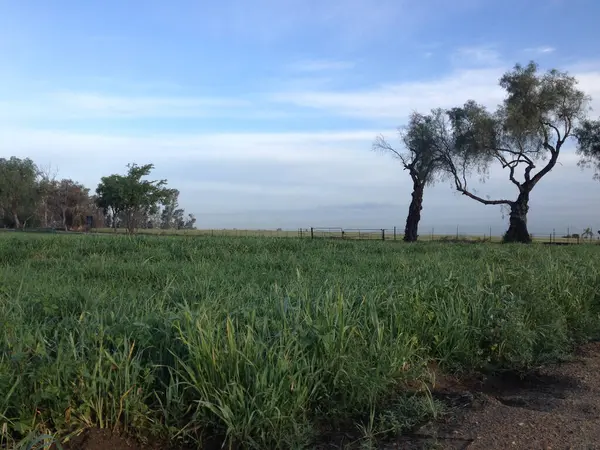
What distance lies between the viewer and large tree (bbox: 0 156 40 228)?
6325cm

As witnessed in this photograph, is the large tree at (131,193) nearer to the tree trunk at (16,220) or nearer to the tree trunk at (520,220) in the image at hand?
the tree trunk at (16,220)

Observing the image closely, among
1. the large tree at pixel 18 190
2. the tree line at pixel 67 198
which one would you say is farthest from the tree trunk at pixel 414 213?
the large tree at pixel 18 190

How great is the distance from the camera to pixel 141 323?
3801mm

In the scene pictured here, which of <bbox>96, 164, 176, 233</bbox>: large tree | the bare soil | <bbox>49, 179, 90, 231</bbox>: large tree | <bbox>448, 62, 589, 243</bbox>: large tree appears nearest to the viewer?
the bare soil

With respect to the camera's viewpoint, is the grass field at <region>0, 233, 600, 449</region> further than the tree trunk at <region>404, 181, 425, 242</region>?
No

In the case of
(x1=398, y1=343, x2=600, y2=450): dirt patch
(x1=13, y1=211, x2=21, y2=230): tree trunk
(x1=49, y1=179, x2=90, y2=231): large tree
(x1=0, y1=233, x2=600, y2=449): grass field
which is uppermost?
(x1=49, y1=179, x2=90, y2=231): large tree

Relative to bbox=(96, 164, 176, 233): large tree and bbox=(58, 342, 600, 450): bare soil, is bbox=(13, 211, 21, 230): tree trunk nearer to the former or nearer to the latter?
bbox=(96, 164, 176, 233): large tree

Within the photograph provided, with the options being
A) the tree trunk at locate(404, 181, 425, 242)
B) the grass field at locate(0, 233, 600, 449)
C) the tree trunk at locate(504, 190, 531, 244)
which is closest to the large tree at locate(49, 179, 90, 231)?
the tree trunk at locate(404, 181, 425, 242)

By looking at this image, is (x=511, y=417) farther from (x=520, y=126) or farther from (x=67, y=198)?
(x=67, y=198)

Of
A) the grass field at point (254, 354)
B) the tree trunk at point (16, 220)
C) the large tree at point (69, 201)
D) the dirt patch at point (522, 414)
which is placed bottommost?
the dirt patch at point (522, 414)

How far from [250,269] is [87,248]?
5112 mm

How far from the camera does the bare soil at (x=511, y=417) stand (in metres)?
3.39

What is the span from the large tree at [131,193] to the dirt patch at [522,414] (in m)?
56.3

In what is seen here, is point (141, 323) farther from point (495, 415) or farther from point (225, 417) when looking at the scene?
point (495, 415)
